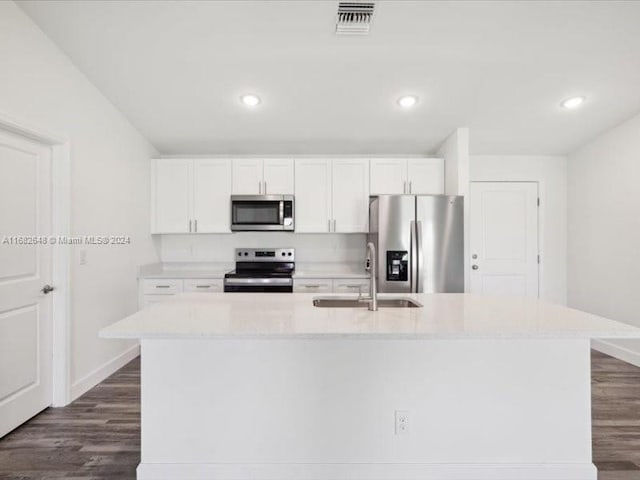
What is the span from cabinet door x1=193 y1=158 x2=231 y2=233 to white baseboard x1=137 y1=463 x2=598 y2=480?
262 cm

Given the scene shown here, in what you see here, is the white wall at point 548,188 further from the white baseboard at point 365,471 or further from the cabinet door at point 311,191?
the white baseboard at point 365,471

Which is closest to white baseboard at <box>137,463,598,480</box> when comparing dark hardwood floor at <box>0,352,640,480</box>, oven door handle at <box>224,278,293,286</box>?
dark hardwood floor at <box>0,352,640,480</box>

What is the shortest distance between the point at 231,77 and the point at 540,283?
4152 millimetres

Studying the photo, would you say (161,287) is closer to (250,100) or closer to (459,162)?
(250,100)

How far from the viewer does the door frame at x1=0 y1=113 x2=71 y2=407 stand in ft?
8.79

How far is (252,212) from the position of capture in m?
3.94

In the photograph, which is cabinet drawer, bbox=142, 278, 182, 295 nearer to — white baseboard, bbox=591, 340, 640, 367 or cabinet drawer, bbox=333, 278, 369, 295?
cabinet drawer, bbox=333, 278, 369, 295

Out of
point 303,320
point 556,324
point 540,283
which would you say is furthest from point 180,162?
point 540,283

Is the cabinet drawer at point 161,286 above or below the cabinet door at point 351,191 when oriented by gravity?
below

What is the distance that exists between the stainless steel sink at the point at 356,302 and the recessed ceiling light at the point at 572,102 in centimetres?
260

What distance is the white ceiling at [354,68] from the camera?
7.82 ft

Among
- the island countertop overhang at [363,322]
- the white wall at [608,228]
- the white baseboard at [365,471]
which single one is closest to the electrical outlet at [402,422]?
the white baseboard at [365,471]

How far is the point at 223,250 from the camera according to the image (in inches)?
173

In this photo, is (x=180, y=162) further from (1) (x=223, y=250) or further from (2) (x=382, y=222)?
(2) (x=382, y=222)
